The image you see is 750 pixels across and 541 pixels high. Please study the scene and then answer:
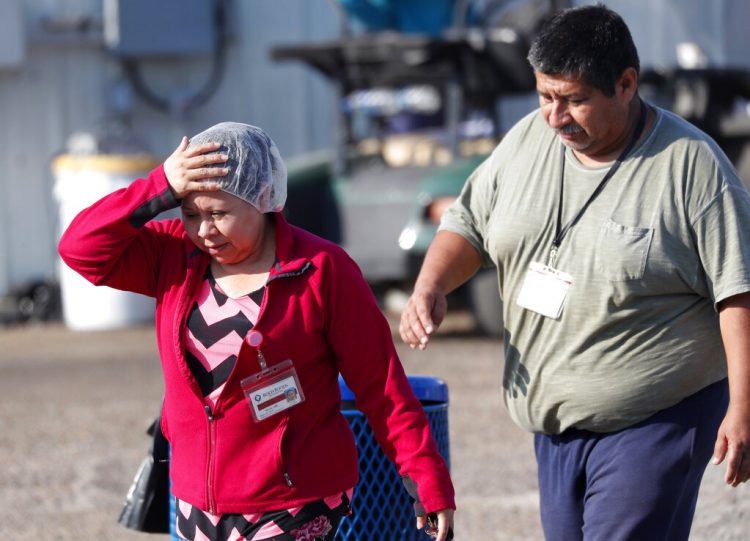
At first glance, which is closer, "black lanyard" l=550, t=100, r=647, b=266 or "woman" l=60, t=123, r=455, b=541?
"woman" l=60, t=123, r=455, b=541

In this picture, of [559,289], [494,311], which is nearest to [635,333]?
[559,289]

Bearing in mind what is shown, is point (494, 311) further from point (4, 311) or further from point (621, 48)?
point (621, 48)

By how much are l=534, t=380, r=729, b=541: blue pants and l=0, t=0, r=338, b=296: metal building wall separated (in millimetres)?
11168

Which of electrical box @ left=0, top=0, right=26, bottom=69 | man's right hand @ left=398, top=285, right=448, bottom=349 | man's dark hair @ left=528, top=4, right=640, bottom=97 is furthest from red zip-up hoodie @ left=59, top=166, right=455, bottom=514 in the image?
electrical box @ left=0, top=0, right=26, bottom=69

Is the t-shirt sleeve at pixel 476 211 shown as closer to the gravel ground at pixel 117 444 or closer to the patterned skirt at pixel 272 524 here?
the patterned skirt at pixel 272 524

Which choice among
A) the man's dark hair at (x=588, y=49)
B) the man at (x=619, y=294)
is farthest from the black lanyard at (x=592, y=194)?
the man's dark hair at (x=588, y=49)

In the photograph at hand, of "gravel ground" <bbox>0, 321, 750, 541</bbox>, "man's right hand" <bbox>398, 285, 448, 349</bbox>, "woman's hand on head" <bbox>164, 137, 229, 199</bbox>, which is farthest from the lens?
"gravel ground" <bbox>0, 321, 750, 541</bbox>

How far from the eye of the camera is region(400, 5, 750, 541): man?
118 inches

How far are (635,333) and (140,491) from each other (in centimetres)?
137

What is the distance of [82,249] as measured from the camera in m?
2.97

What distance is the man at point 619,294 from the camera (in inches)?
118

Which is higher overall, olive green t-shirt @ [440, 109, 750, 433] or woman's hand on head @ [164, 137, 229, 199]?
woman's hand on head @ [164, 137, 229, 199]

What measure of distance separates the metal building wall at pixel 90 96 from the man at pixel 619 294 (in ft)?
36.4

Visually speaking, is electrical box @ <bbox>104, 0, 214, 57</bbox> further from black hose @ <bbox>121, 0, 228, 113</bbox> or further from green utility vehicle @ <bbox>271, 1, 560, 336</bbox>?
green utility vehicle @ <bbox>271, 1, 560, 336</bbox>
